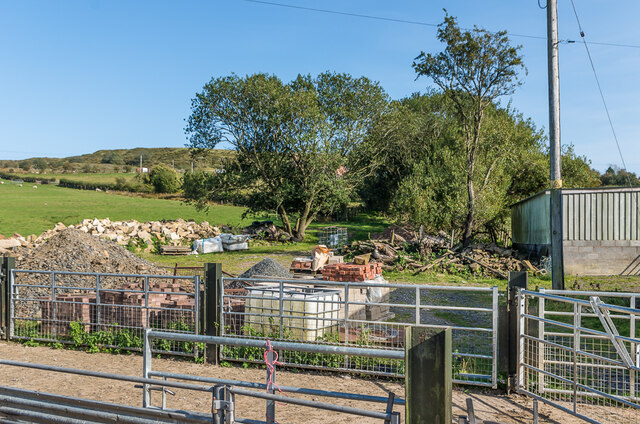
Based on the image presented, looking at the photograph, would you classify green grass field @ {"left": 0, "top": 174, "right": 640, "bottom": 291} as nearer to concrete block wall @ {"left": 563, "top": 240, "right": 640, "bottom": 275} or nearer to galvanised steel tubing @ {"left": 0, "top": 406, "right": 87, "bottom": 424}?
concrete block wall @ {"left": 563, "top": 240, "right": 640, "bottom": 275}

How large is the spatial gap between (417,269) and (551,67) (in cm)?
1112

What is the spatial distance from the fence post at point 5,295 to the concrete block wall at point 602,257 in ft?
61.0

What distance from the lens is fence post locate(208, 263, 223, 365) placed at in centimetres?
957

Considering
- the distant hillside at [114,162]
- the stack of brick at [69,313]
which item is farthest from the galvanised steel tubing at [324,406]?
the distant hillside at [114,162]

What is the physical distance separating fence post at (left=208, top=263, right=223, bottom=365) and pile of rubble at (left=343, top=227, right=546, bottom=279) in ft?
50.6

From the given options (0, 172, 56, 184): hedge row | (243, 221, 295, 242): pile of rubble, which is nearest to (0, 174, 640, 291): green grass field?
(243, 221, 295, 242): pile of rubble

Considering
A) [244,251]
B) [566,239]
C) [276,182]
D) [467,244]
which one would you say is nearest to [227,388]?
[566,239]

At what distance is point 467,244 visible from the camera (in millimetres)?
28484

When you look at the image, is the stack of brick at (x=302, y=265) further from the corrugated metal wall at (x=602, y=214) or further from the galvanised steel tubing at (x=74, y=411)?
the galvanised steel tubing at (x=74, y=411)

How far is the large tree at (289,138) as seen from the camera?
3762 centimetres

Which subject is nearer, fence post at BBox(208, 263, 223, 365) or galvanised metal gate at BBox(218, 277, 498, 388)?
galvanised metal gate at BBox(218, 277, 498, 388)

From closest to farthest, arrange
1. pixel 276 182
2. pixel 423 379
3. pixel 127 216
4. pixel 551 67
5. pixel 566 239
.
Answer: pixel 423 379 < pixel 551 67 < pixel 566 239 < pixel 276 182 < pixel 127 216

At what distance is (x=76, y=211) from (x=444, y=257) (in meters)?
41.6

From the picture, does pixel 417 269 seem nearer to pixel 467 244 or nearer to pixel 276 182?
pixel 467 244
